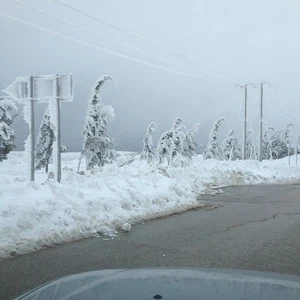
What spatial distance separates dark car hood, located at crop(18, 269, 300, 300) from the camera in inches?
98.0

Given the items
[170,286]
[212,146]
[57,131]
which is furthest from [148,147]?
[170,286]

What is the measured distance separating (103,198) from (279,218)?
4.98 metres

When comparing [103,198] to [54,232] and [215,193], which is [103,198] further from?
[215,193]

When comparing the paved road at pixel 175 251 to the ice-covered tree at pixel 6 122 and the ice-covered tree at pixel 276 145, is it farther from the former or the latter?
the ice-covered tree at pixel 276 145

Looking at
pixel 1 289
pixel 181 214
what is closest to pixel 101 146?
pixel 181 214

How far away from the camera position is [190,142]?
Answer: 56.2 metres

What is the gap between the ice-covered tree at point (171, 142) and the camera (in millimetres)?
47438

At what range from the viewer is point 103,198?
9523 millimetres

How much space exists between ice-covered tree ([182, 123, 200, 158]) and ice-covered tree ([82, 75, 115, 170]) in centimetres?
2313

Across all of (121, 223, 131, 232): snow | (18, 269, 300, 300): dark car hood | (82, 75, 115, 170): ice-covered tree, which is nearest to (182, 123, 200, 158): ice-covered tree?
(82, 75, 115, 170): ice-covered tree

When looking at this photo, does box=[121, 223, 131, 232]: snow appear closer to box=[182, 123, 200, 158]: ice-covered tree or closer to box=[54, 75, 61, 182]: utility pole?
box=[54, 75, 61, 182]: utility pole

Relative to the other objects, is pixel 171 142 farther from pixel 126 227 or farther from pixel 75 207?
pixel 126 227

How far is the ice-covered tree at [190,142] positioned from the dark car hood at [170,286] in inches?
2049

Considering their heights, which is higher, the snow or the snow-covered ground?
the snow-covered ground
